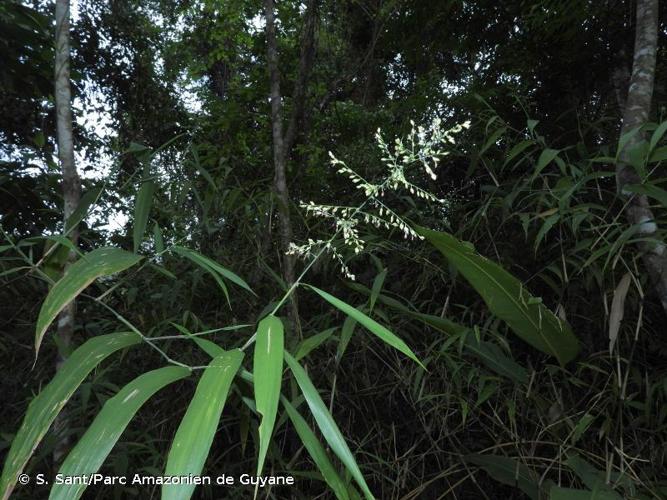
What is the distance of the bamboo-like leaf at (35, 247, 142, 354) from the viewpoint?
0.73 meters

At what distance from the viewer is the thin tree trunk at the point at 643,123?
1182 millimetres

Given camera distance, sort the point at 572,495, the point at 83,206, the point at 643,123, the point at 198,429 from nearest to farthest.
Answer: the point at 198,429
the point at 572,495
the point at 83,206
the point at 643,123

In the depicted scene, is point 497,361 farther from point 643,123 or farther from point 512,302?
point 643,123

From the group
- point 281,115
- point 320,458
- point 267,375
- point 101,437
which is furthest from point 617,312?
point 281,115

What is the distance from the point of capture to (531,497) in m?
1.10

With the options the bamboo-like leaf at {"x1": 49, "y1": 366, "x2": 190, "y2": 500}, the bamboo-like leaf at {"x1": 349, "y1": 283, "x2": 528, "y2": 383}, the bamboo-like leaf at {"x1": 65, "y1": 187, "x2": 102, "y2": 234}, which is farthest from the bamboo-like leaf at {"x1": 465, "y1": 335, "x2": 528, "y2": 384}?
the bamboo-like leaf at {"x1": 65, "y1": 187, "x2": 102, "y2": 234}

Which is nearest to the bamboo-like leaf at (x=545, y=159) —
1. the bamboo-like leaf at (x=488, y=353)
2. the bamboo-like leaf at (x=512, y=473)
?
the bamboo-like leaf at (x=488, y=353)

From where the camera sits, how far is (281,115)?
Answer: 1750 millimetres

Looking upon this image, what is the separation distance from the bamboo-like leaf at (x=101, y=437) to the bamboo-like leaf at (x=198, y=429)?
0.08m

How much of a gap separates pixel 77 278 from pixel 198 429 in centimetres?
37

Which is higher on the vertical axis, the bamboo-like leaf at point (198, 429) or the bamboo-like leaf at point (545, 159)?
the bamboo-like leaf at point (545, 159)

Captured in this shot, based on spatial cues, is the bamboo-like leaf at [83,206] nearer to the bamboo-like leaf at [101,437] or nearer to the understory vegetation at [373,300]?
the understory vegetation at [373,300]

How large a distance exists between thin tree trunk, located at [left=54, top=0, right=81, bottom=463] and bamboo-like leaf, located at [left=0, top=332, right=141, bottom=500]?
1.99 feet

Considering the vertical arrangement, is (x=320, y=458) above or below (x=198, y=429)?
below
